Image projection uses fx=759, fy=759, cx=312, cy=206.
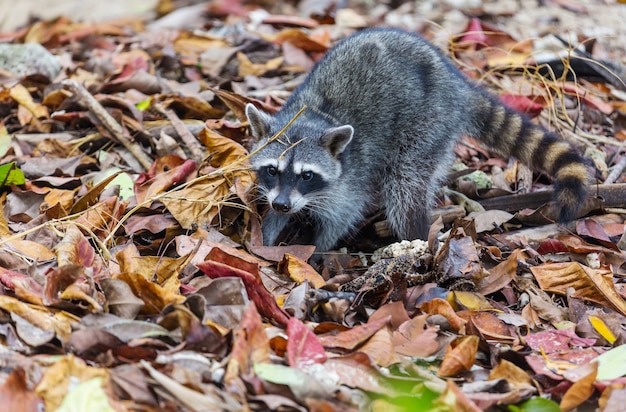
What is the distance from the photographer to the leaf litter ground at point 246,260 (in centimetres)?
309

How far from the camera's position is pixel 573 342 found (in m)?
3.71

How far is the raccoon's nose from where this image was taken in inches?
190

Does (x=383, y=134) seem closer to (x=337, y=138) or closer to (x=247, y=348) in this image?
(x=337, y=138)

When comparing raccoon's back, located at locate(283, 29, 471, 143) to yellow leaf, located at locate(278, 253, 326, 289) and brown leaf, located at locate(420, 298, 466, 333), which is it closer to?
yellow leaf, located at locate(278, 253, 326, 289)

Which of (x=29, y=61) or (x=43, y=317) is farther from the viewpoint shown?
(x=29, y=61)

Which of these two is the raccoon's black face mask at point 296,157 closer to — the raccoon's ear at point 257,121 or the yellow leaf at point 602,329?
the raccoon's ear at point 257,121

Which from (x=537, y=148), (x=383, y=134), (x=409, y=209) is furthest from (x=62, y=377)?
(x=537, y=148)

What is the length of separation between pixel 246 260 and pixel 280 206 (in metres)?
0.91

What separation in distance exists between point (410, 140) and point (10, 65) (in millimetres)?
3450

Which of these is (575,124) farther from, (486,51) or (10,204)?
(10,204)

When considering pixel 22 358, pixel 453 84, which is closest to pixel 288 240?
pixel 453 84

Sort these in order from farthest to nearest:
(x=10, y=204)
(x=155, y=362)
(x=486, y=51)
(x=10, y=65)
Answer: (x=486, y=51) → (x=10, y=65) → (x=10, y=204) → (x=155, y=362)

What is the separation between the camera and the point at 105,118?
548 cm

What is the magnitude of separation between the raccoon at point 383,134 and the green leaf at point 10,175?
1493 mm
